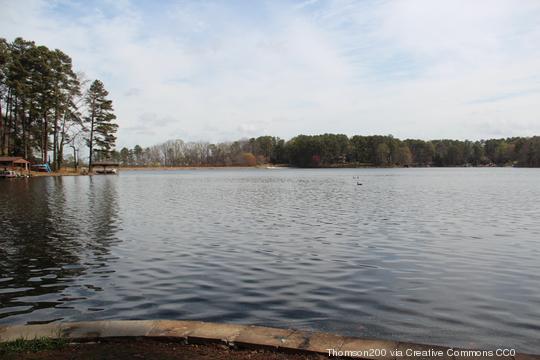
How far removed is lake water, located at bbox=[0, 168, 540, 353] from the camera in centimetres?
811

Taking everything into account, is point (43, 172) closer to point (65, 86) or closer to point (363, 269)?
point (65, 86)

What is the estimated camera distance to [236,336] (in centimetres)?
612

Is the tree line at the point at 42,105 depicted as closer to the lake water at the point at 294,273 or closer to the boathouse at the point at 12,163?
the boathouse at the point at 12,163

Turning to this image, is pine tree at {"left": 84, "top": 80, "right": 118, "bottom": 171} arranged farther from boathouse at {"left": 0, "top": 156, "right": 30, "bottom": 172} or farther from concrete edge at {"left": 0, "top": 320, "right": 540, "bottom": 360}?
concrete edge at {"left": 0, "top": 320, "right": 540, "bottom": 360}

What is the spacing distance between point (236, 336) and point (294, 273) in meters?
5.66

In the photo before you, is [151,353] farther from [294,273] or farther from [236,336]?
[294,273]

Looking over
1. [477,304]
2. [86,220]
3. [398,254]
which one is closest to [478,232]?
[398,254]

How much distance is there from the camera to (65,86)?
8050 centimetres

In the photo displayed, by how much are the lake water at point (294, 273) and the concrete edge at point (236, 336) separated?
1391 millimetres

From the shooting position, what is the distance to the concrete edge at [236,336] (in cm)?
565

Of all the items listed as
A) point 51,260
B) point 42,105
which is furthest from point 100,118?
point 51,260

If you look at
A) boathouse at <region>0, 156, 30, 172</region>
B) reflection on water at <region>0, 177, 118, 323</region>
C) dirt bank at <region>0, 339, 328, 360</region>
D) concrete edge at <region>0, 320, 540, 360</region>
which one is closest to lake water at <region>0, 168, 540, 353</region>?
reflection on water at <region>0, 177, 118, 323</region>

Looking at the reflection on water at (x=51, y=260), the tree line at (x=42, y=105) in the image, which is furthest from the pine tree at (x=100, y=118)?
the reflection on water at (x=51, y=260)

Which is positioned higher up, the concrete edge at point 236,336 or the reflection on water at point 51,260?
the concrete edge at point 236,336
